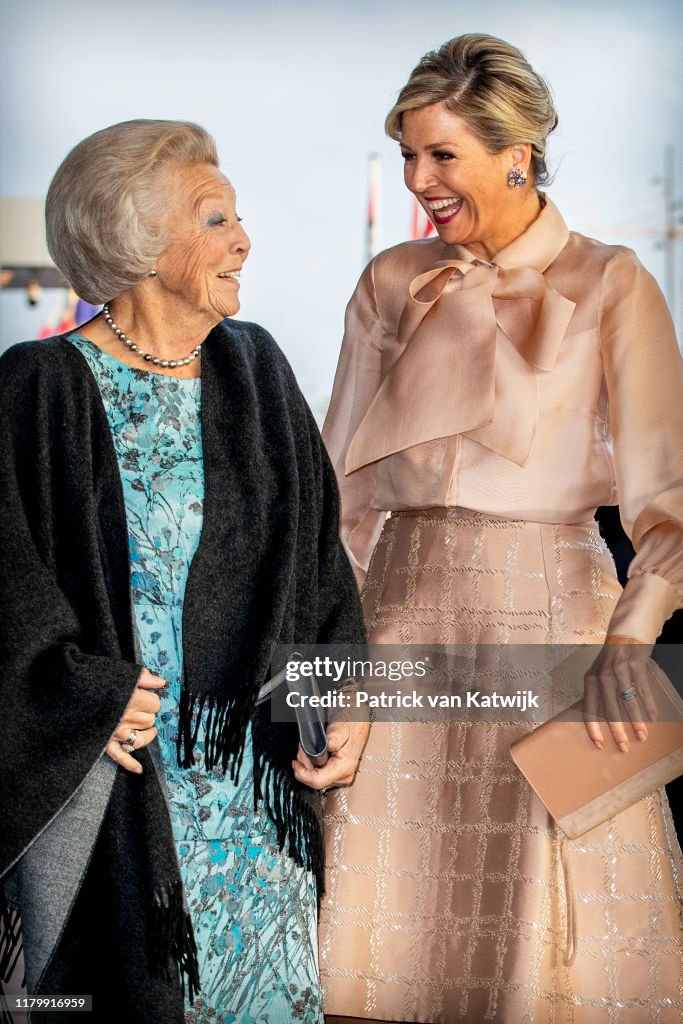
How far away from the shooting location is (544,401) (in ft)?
7.18

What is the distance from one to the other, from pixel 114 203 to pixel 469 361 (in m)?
0.67

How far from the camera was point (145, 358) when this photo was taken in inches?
A: 75.2

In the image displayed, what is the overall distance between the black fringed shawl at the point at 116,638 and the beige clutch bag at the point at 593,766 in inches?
14.8

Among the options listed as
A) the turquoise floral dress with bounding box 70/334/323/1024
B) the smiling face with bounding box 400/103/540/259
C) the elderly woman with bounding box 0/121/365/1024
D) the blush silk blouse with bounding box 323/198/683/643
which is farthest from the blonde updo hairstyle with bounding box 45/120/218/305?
the blush silk blouse with bounding box 323/198/683/643

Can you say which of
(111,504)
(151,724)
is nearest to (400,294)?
(111,504)

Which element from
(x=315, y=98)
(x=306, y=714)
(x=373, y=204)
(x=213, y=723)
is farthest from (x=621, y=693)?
(x=315, y=98)

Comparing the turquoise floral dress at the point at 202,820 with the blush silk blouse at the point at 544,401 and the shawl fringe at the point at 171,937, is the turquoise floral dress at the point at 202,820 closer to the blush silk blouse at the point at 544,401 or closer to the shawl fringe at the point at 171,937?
the shawl fringe at the point at 171,937

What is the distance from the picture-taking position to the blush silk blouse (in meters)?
2.12

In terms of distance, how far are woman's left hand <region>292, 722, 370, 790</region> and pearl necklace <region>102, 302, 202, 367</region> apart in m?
0.56

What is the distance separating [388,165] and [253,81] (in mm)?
356

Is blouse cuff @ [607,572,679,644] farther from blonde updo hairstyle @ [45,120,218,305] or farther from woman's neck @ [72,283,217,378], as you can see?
blonde updo hairstyle @ [45,120,218,305]

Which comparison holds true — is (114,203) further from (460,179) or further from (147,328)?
(460,179)

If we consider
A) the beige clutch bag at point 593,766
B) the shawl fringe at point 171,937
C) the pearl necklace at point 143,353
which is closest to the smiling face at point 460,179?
the pearl necklace at point 143,353

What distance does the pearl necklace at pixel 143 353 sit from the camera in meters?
1.91
